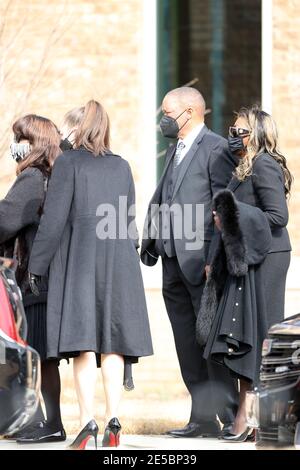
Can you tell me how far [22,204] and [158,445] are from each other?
1.67m

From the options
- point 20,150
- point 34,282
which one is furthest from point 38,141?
point 34,282

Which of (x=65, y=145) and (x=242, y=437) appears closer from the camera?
(x=242, y=437)

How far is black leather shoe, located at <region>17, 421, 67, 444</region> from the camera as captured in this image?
8.35 m

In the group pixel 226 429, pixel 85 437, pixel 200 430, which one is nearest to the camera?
pixel 85 437

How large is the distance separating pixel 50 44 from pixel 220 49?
24.5ft

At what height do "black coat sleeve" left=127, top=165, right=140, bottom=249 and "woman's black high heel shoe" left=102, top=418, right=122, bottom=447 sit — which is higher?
"black coat sleeve" left=127, top=165, right=140, bottom=249

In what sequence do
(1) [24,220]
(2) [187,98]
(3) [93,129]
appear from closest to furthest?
1. (3) [93,129]
2. (1) [24,220]
3. (2) [187,98]

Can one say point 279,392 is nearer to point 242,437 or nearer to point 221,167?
point 242,437

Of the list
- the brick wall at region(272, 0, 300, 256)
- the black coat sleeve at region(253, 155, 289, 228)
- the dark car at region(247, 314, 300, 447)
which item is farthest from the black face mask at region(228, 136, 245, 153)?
the brick wall at region(272, 0, 300, 256)

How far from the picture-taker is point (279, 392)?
282 inches

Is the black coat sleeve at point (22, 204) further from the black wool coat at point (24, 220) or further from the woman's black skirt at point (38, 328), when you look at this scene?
the woman's black skirt at point (38, 328)

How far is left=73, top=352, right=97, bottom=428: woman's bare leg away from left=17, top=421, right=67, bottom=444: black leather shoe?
557mm

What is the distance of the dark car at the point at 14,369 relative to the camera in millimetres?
6887

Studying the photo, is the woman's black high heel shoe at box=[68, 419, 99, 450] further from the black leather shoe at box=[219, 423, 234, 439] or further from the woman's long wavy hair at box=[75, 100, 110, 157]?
the woman's long wavy hair at box=[75, 100, 110, 157]
